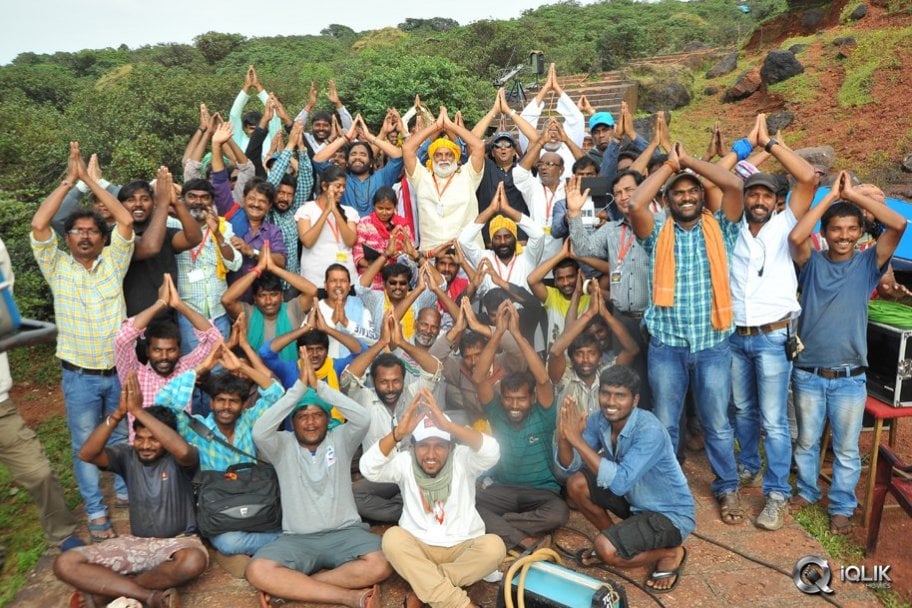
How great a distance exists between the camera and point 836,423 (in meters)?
4.61

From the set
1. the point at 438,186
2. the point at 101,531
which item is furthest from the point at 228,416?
the point at 438,186

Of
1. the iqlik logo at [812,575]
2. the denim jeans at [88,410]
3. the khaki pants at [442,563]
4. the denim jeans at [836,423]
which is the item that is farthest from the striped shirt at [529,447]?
the denim jeans at [88,410]

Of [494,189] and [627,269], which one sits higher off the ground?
[494,189]

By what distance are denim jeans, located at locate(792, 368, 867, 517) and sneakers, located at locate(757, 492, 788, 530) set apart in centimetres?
31

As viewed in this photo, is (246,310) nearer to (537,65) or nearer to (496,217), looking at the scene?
(496,217)

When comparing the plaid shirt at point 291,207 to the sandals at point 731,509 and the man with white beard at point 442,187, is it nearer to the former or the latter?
the man with white beard at point 442,187

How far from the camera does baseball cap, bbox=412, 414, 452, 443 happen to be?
4148mm

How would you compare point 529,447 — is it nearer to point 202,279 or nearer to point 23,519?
point 202,279

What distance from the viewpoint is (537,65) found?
13812 mm

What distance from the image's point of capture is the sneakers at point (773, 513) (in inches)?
186

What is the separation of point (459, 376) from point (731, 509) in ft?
7.40

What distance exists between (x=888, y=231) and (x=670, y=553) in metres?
2.51

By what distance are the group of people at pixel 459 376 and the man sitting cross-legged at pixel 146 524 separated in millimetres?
14

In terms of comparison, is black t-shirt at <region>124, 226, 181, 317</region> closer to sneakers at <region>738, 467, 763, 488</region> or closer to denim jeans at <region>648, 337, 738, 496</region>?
denim jeans at <region>648, 337, 738, 496</region>
